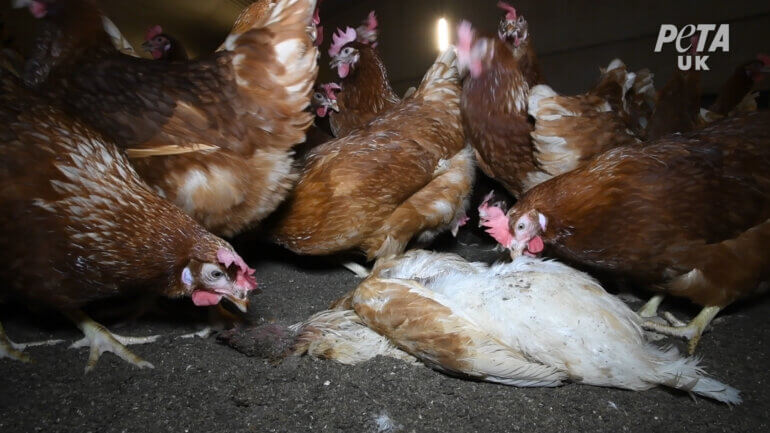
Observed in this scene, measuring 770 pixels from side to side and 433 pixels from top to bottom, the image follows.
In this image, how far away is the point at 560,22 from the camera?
3.12 m

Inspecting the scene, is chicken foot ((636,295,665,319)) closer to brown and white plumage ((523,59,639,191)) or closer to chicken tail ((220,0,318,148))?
brown and white plumage ((523,59,639,191))

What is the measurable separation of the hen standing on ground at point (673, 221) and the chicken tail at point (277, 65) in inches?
34.0

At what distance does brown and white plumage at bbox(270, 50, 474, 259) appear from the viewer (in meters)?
1.93

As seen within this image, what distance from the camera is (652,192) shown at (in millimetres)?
1447

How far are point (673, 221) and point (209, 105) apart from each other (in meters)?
1.68

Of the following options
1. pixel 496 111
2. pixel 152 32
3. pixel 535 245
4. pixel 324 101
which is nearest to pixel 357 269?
pixel 535 245

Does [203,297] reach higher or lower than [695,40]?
lower

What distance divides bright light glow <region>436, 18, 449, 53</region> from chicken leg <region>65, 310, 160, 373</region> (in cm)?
304

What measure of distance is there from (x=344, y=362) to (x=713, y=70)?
3215 millimetres

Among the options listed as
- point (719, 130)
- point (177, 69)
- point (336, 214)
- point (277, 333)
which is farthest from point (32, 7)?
point (719, 130)

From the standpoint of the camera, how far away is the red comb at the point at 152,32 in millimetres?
2820

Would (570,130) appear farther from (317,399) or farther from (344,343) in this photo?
(317,399)

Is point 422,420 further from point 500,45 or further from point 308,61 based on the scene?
point 500,45

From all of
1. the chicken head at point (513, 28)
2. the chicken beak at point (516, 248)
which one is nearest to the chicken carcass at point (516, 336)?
the chicken beak at point (516, 248)
